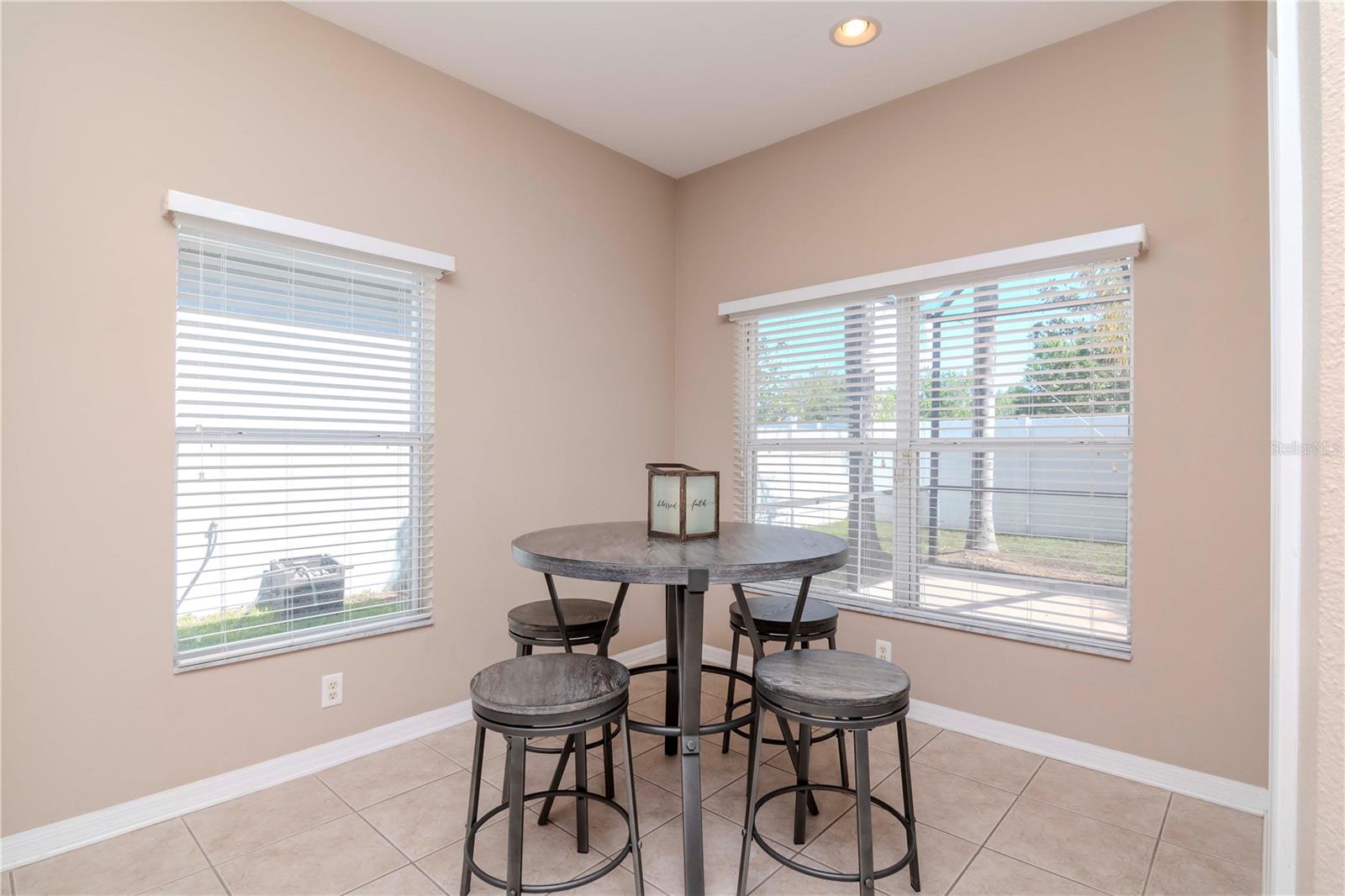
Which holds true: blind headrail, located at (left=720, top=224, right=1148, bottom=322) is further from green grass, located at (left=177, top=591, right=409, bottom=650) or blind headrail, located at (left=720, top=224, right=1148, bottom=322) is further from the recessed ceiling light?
green grass, located at (left=177, top=591, right=409, bottom=650)

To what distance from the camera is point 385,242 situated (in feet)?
8.73

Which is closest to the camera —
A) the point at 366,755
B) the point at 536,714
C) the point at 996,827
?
the point at 536,714

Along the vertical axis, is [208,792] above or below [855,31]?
below

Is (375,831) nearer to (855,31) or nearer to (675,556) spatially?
(675,556)

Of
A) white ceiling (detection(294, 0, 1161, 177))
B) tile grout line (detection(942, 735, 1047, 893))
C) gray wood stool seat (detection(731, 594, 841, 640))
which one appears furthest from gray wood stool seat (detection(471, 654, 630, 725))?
white ceiling (detection(294, 0, 1161, 177))

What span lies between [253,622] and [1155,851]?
3.05m

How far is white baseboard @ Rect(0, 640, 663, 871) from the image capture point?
1.92 meters

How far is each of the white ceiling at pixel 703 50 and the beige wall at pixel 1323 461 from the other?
234 centimetres

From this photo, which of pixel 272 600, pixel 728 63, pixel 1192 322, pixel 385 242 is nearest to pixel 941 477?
pixel 1192 322

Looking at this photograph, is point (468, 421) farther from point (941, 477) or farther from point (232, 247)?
point (941, 477)

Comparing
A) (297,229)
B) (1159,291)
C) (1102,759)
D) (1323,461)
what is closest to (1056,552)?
(1102,759)

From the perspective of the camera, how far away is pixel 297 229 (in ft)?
7.91

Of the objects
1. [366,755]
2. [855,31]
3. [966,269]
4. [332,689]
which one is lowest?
[366,755]

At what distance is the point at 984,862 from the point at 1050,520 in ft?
4.38
